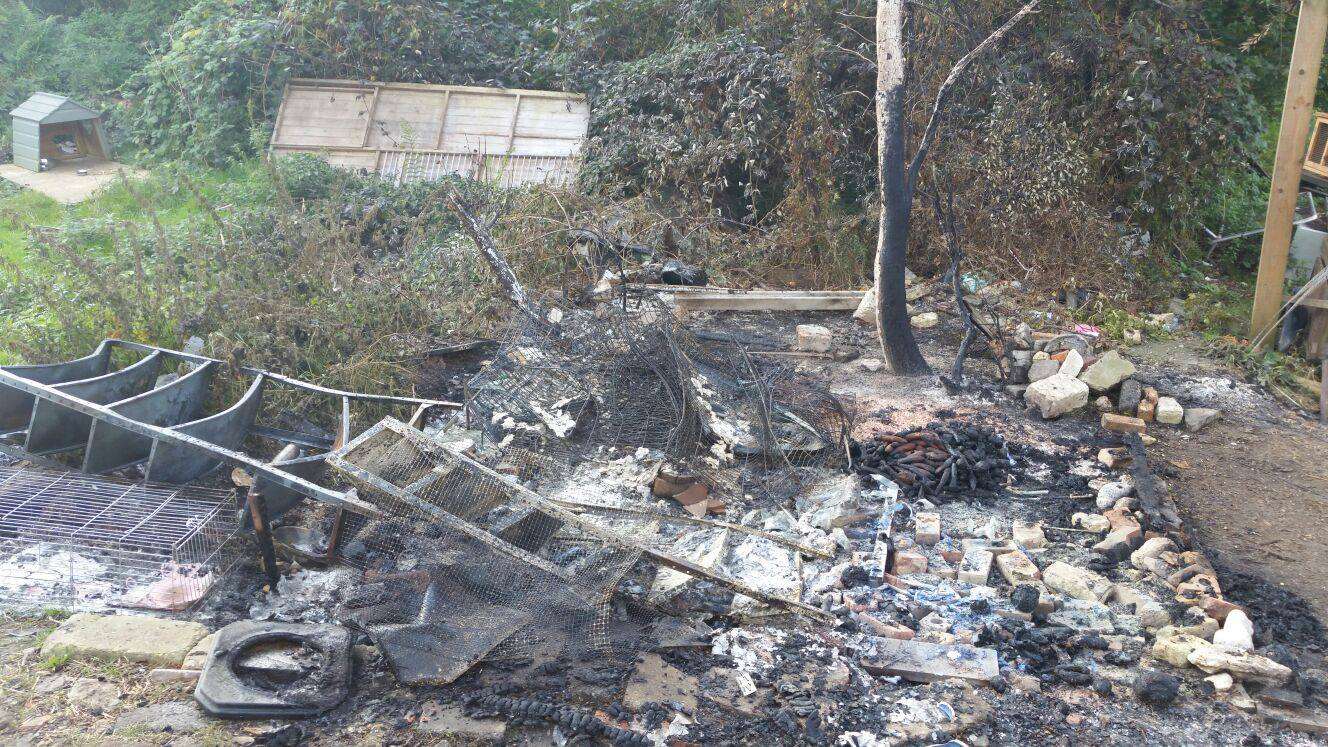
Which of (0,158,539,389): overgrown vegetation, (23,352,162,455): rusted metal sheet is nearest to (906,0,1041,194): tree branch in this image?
(0,158,539,389): overgrown vegetation

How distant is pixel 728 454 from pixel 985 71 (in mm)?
5883

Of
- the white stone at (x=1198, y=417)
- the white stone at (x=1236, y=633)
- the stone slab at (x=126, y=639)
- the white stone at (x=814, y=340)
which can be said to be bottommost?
the stone slab at (x=126, y=639)

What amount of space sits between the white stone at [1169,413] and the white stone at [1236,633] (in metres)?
2.50

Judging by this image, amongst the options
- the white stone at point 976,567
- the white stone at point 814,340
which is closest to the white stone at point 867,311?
the white stone at point 814,340

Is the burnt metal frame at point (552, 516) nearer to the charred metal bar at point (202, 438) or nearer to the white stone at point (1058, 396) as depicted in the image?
the charred metal bar at point (202, 438)

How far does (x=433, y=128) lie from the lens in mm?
11164

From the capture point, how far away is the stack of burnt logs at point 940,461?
5.70m

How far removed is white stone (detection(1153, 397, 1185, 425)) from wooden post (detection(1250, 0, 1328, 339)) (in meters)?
1.67

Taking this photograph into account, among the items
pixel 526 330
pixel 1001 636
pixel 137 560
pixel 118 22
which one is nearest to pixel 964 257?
pixel 526 330

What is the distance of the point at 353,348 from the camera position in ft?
22.4

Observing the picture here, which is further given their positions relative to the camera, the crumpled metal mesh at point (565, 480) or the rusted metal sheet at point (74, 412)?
the rusted metal sheet at point (74, 412)

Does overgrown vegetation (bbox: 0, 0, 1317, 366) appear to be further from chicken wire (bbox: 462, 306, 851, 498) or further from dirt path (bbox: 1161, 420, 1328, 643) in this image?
dirt path (bbox: 1161, 420, 1328, 643)

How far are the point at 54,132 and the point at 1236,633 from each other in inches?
523

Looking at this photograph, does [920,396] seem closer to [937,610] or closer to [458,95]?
[937,610]
